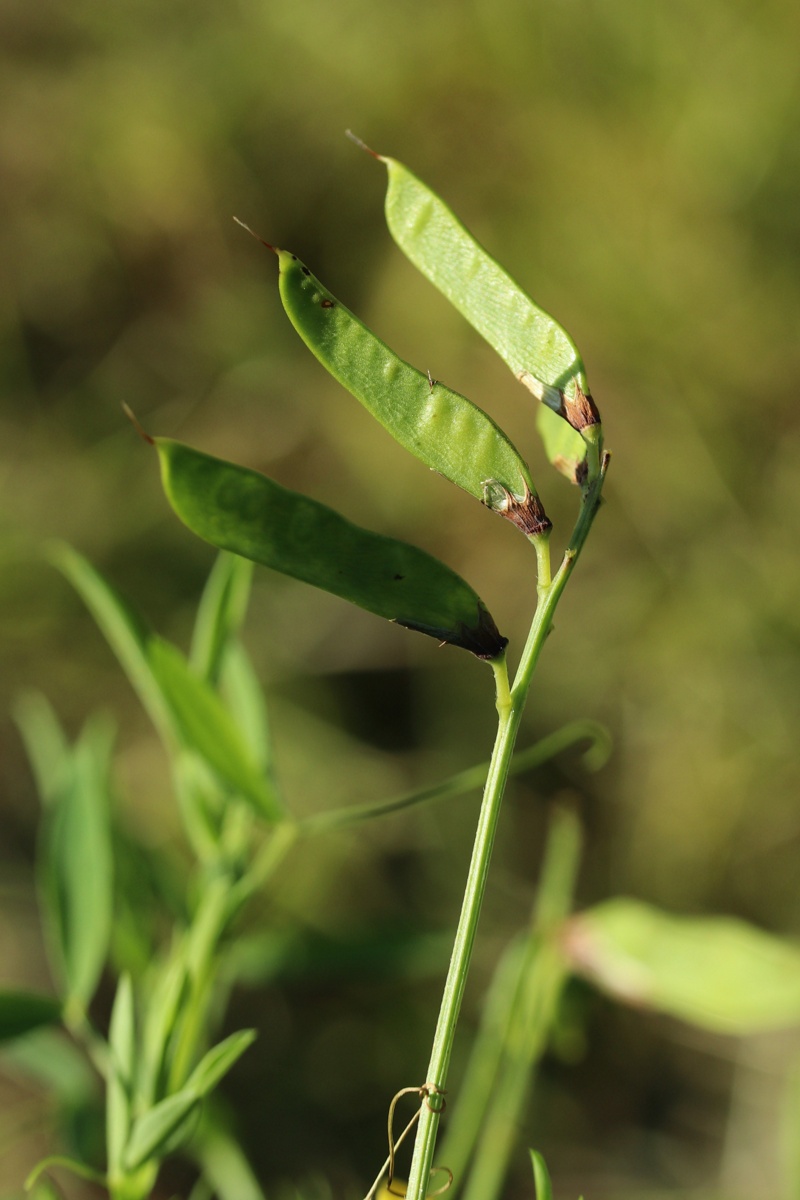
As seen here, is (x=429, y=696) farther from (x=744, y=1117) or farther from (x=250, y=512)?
(x=250, y=512)

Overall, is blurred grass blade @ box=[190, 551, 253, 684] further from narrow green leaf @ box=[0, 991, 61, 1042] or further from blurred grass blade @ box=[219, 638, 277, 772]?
narrow green leaf @ box=[0, 991, 61, 1042]

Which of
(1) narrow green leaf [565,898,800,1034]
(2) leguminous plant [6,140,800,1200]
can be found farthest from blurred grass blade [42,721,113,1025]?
(1) narrow green leaf [565,898,800,1034]

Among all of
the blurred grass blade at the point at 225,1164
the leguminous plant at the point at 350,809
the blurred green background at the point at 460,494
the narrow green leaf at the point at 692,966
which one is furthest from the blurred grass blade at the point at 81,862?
the blurred green background at the point at 460,494

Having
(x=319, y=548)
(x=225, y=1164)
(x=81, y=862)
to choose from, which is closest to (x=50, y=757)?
(x=81, y=862)

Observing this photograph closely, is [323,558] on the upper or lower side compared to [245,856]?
upper

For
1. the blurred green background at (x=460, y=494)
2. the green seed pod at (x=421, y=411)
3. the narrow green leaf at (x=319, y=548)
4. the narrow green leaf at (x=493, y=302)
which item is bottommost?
the blurred green background at (x=460, y=494)

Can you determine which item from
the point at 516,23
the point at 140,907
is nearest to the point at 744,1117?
the point at 140,907

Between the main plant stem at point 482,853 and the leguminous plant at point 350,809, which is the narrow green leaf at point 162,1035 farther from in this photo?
the main plant stem at point 482,853
